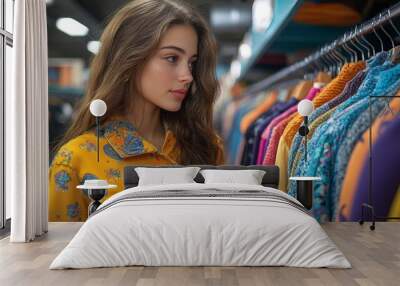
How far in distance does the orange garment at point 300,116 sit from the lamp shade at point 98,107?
1291 mm

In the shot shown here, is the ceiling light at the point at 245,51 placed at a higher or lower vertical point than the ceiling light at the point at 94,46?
higher

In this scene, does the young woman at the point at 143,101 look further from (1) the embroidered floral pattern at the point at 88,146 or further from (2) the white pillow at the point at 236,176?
(2) the white pillow at the point at 236,176

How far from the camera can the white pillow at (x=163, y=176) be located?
14.6 ft

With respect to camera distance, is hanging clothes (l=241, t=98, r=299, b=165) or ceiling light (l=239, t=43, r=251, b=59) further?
ceiling light (l=239, t=43, r=251, b=59)

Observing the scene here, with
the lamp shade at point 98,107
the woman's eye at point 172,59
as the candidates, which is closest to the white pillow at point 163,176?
the lamp shade at point 98,107

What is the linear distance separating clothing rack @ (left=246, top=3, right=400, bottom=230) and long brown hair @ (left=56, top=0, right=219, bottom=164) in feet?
2.91

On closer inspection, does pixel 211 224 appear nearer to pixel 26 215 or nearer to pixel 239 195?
pixel 239 195

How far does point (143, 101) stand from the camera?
485cm

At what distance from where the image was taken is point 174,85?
481 cm

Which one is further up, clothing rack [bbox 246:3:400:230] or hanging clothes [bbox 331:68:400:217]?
clothing rack [bbox 246:3:400:230]

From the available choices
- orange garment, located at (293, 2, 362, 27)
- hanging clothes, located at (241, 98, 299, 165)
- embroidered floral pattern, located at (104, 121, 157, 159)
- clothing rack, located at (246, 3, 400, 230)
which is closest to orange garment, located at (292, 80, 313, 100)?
hanging clothes, located at (241, 98, 299, 165)

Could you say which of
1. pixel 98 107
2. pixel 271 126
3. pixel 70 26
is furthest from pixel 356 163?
pixel 70 26

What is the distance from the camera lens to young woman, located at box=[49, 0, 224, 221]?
15.3 feet

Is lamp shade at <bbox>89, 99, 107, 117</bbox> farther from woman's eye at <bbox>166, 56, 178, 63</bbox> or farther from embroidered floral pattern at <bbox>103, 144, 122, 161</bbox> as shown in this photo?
woman's eye at <bbox>166, 56, 178, 63</bbox>
